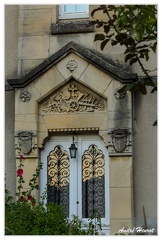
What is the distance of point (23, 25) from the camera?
39.7 feet

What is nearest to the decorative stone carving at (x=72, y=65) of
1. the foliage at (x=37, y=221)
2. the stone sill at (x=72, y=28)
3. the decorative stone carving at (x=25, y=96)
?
the stone sill at (x=72, y=28)

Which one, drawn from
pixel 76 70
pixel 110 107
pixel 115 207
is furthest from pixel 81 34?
pixel 115 207

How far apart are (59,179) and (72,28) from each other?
2.59 m

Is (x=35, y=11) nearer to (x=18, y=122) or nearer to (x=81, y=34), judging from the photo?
(x=81, y=34)

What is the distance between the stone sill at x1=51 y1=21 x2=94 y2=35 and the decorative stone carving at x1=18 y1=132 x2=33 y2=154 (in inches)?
71.4

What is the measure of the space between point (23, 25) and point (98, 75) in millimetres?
1662

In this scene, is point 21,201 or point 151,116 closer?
point 21,201

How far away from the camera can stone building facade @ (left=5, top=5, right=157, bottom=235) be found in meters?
11.3

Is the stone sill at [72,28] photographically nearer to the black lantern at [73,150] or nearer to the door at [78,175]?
the door at [78,175]

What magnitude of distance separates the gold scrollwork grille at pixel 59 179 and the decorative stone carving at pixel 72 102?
77 centimetres

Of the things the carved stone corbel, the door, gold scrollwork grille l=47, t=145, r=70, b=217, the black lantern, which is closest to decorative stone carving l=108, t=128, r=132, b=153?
the door

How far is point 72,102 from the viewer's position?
38.5 feet

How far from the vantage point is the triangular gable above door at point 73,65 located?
11.4 meters

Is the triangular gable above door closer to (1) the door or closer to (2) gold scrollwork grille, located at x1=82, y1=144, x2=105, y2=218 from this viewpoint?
(1) the door
